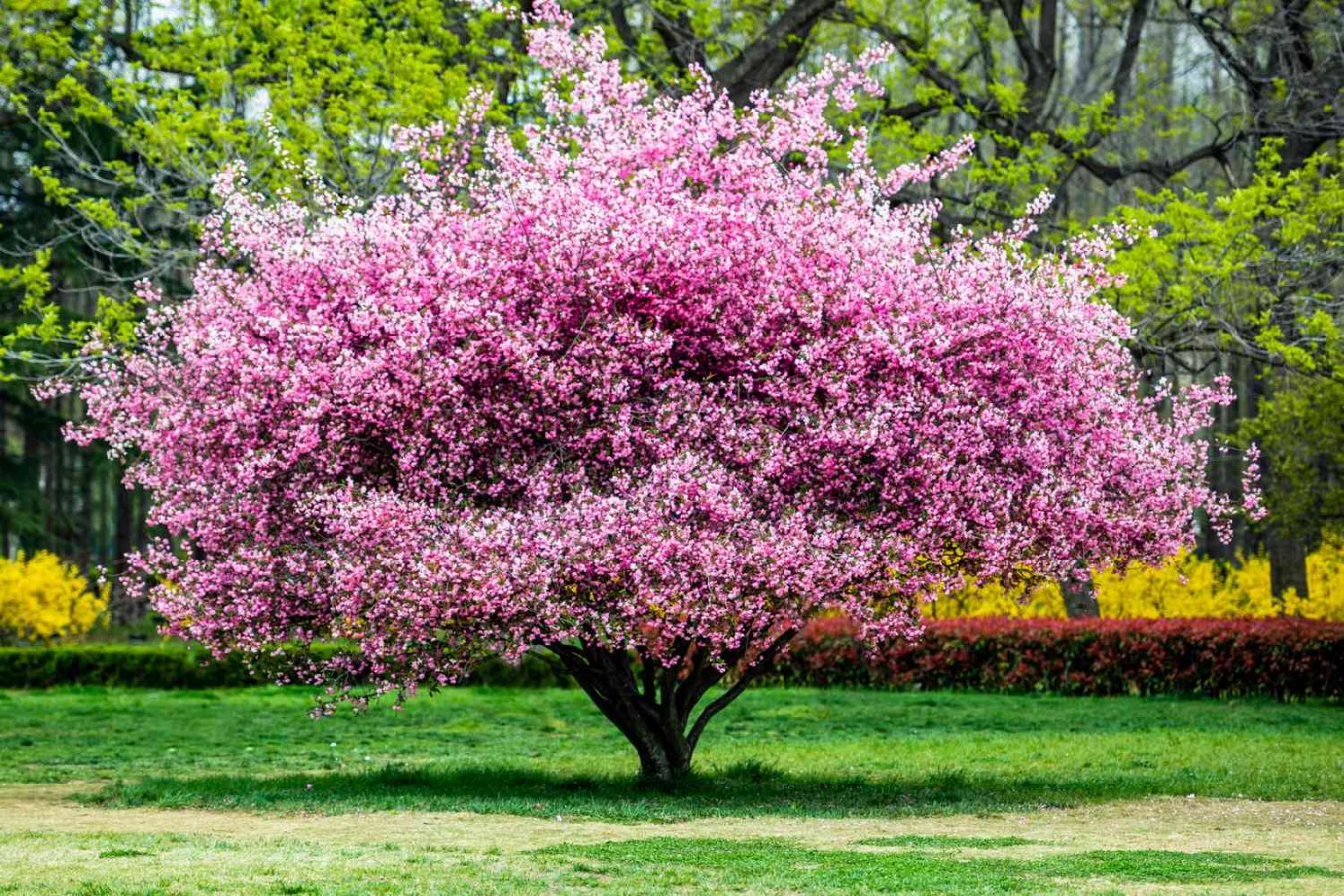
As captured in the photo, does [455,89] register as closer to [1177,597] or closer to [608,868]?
[608,868]

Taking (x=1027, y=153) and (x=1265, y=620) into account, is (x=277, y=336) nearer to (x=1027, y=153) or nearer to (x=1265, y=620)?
(x=1027, y=153)

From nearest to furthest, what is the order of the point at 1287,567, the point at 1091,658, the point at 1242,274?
the point at 1242,274 < the point at 1091,658 < the point at 1287,567

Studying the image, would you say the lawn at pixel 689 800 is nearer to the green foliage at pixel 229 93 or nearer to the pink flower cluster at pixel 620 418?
the pink flower cluster at pixel 620 418

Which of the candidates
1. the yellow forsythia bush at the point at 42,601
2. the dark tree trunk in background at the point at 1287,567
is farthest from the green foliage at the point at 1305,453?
the yellow forsythia bush at the point at 42,601

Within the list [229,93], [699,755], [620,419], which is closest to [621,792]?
[620,419]

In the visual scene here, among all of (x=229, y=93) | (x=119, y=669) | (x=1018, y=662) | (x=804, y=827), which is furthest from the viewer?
(x=119, y=669)

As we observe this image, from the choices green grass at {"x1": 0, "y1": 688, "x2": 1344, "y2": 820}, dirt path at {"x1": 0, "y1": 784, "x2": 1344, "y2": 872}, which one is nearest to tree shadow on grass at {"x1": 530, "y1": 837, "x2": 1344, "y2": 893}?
dirt path at {"x1": 0, "y1": 784, "x2": 1344, "y2": 872}

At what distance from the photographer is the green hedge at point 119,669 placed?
2525 cm

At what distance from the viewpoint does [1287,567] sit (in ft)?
87.5

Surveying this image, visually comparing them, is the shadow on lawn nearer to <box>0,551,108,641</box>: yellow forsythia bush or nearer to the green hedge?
the green hedge

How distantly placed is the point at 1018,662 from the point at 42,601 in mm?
16285

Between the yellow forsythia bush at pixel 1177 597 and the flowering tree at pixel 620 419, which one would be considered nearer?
the flowering tree at pixel 620 419

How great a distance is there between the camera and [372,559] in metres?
11.0

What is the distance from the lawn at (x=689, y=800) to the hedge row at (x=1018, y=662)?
84 cm
